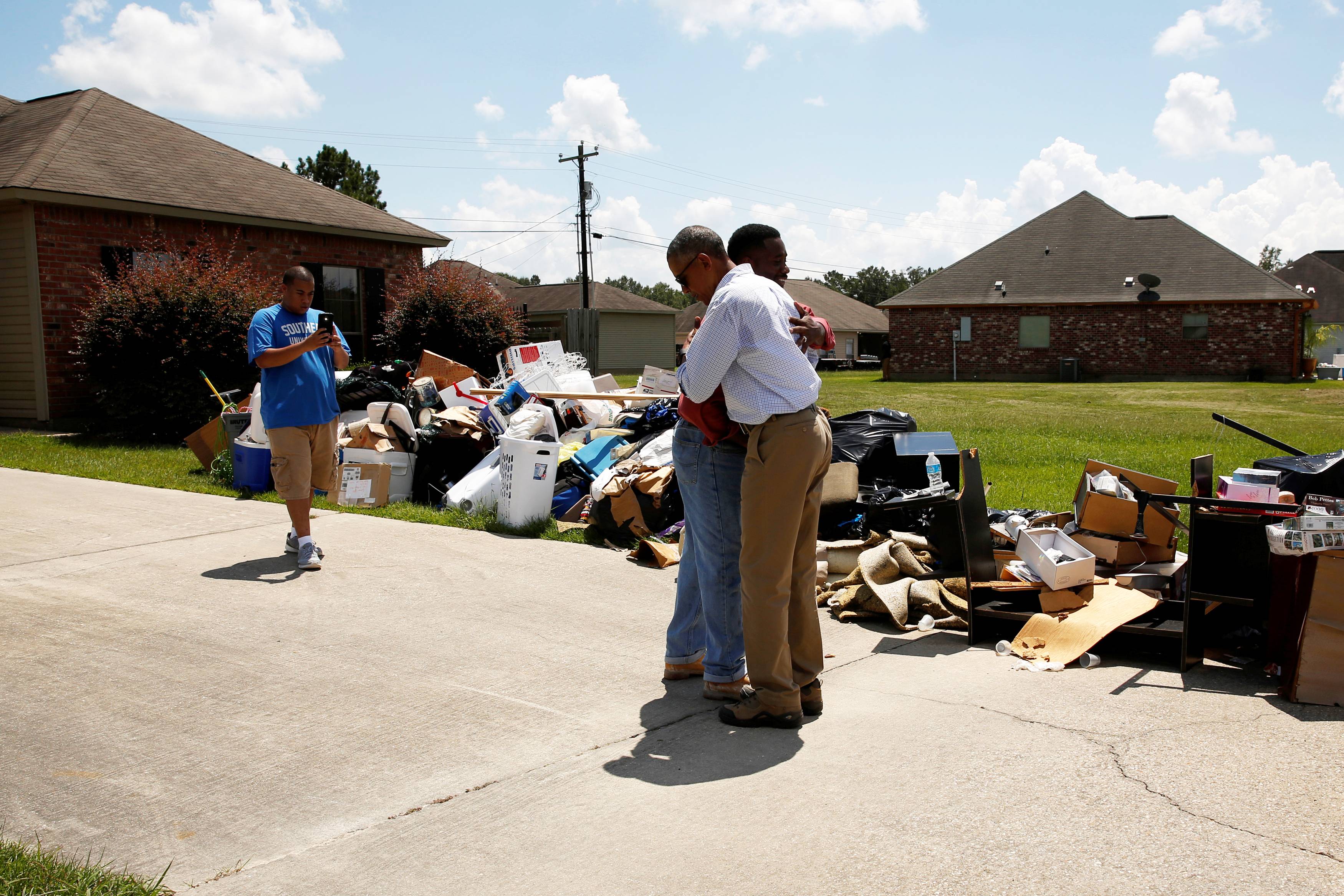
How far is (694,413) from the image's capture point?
409 centimetres

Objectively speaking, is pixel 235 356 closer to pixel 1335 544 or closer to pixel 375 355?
pixel 375 355

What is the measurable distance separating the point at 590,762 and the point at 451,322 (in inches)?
581

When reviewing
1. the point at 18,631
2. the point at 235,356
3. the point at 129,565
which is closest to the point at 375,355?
the point at 235,356

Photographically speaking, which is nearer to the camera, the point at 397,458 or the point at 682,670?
the point at 682,670

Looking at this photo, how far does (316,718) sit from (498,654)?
1.08 metres

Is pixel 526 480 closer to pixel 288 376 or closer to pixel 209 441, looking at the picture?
pixel 288 376

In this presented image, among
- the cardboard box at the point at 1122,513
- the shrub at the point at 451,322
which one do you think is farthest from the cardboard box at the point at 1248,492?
the shrub at the point at 451,322

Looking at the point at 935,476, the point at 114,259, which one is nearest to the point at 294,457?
the point at 935,476

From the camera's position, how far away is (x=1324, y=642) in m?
4.16

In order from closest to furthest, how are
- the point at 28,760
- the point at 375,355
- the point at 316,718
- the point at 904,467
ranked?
the point at 28,760 → the point at 316,718 → the point at 904,467 → the point at 375,355

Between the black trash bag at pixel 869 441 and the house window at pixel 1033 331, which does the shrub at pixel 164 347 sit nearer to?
the black trash bag at pixel 869 441

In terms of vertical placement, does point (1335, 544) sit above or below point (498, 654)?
above

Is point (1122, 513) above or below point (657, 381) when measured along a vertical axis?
below

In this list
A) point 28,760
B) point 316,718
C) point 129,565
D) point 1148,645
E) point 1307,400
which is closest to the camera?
point 28,760
